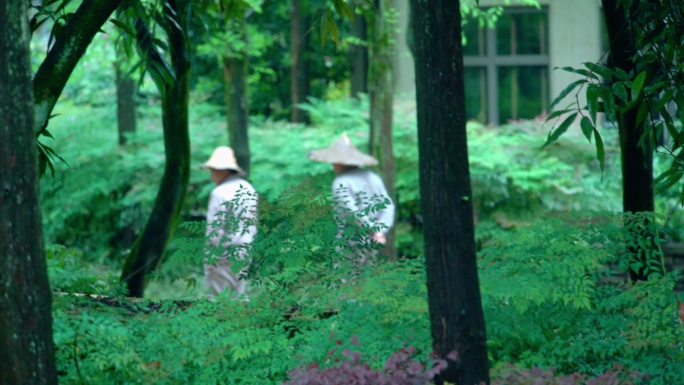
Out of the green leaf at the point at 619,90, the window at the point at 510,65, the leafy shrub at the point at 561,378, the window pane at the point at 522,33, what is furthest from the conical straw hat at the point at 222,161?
the window pane at the point at 522,33

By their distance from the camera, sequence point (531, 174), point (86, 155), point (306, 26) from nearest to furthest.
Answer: point (531, 174) < point (86, 155) < point (306, 26)

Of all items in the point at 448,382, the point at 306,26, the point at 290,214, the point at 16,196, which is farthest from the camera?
the point at 306,26

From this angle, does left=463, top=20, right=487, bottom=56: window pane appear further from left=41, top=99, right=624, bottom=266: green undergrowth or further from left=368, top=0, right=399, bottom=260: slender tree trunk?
left=368, top=0, right=399, bottom=260: slender tree trunk

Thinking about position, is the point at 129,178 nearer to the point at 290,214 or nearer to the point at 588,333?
the point at 290,214

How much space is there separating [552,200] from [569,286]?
466 inches

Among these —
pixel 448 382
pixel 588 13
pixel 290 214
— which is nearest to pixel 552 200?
pixel 588 13

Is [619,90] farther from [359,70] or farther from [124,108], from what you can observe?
[359,70]

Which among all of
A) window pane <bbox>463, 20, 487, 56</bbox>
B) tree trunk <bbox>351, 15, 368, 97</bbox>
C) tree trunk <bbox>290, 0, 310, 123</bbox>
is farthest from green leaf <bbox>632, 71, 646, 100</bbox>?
tree trunk <bbox>351, 15, 368, 97</bbox>

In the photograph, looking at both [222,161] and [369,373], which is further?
[222,161]

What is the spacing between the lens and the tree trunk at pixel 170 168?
10.7 m

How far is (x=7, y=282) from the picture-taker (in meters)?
5.60

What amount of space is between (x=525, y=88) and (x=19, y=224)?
1798cm

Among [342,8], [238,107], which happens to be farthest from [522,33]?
[342,8]

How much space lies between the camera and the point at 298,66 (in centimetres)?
2475
